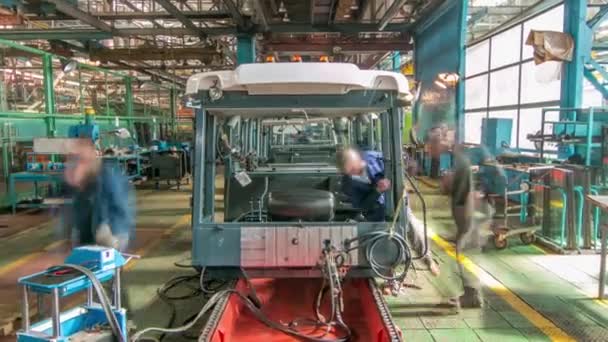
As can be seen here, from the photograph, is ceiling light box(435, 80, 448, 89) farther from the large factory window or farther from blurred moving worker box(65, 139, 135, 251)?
blurred moving worker box(65, 139, 135, 251)

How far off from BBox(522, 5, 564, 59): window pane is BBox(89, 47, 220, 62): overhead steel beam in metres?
9.14

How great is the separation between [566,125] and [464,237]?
377 cm

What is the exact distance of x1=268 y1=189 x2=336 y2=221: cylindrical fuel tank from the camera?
3537 millimetres

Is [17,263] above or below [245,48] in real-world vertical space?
below

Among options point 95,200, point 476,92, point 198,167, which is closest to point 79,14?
point 95,200

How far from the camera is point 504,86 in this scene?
35.4 ft

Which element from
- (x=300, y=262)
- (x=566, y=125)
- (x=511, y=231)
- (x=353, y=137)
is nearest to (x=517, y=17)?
(x=566, y=125)

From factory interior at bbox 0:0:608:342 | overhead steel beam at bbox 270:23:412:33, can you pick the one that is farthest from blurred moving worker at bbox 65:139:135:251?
overhead steel beam at bbox 270:23:412:33

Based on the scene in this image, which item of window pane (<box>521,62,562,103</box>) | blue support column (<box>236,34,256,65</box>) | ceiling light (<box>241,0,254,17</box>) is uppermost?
ceiling light (<box>241,0,254,17</box>)

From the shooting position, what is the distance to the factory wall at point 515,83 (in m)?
8.91

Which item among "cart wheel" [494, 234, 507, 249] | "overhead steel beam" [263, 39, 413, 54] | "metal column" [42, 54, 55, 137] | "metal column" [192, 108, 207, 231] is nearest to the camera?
"metal column" [192, 108, 207, 231]

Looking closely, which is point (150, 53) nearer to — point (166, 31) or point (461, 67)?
point (166, 31)

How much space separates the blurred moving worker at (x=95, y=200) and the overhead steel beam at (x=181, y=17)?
6.33 m

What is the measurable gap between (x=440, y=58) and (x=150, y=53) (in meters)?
9.13
